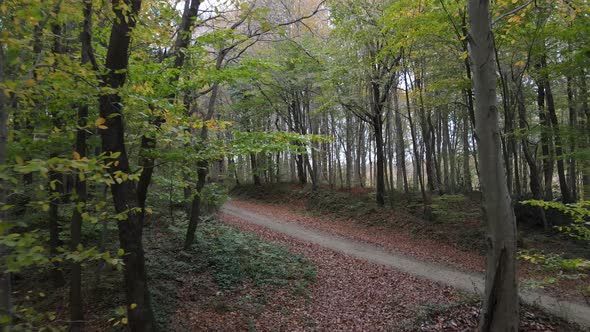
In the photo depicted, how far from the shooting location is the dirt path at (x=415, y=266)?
6.79 metres

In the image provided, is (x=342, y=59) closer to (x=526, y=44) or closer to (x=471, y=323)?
(x=526, y=44)

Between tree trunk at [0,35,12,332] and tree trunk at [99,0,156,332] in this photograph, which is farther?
tree trunk at [99,0,156,332]

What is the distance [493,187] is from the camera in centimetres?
402

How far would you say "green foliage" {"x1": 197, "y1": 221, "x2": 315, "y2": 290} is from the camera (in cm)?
844

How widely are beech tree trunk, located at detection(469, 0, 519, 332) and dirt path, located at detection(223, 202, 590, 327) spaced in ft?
7.43

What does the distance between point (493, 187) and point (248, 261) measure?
6834 millimetres

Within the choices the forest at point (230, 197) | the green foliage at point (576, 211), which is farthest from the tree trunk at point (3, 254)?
A: the green foliage at point (576, 211)

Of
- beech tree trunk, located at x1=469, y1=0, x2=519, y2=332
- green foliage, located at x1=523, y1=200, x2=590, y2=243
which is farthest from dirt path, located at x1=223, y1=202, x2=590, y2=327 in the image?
beech tree trunk, located at x1=469, y1=0, x2=519, y2=332

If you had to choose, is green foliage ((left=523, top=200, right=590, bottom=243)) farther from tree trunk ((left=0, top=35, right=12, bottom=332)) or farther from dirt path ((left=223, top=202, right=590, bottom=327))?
tree trunk ((left=0, top=35, right=12, bottom=332))

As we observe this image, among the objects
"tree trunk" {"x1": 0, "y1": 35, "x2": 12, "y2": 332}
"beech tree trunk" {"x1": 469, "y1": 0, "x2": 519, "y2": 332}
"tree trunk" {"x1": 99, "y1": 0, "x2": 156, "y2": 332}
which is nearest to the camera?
"tree trunk" {"x1": 0, "y1": 35, "x2": 12, "y2": 332}

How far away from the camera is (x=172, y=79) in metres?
5.98

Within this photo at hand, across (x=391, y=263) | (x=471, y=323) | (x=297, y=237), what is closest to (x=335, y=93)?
(x=297, y=237)

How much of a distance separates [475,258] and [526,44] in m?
6.68

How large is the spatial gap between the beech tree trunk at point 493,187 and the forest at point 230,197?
0.07 feet
